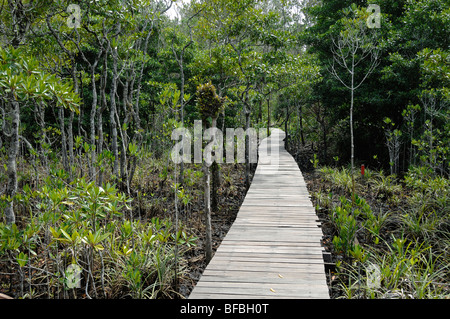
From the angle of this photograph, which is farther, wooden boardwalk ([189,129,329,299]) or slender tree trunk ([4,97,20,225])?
slender tree trunk ([4,97,20,225])

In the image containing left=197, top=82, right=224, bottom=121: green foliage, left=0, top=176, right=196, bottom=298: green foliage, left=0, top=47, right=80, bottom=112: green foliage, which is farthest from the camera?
left=197, top=82, right=224, bottom=121: green foliage

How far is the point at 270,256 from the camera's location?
3.50 meters

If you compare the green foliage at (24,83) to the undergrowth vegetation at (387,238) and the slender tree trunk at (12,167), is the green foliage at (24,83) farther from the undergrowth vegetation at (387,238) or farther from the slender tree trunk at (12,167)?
the undergrowth vegetation at (387,238)

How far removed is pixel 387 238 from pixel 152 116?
8.76 metres

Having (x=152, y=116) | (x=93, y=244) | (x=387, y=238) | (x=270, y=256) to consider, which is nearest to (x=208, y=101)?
(x=270, y=256)

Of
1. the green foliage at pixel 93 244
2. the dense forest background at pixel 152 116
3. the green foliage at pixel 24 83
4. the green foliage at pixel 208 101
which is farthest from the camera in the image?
the green foliage at pixel 208 101

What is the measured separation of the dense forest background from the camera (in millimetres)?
3166

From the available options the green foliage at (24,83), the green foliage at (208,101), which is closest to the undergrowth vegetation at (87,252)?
the green foliage at (24,83)

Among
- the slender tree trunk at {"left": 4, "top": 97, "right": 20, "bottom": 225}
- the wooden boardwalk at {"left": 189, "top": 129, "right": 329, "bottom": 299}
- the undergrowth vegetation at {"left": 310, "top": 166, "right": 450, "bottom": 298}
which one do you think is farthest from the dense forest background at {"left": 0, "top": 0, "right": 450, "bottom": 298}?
the wooden boardwalk at {"left": 189, "top": 129, "right": 329, "bottom": 299}

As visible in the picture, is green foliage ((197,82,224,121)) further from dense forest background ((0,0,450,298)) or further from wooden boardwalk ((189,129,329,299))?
wooden boardwalk ((189,129,329,299))

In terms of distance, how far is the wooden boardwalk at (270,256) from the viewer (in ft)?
9.28

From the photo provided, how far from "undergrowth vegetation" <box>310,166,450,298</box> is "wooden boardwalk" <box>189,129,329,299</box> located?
1.36 ft

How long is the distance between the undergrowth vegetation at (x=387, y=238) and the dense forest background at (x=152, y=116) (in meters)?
A: 0.16
